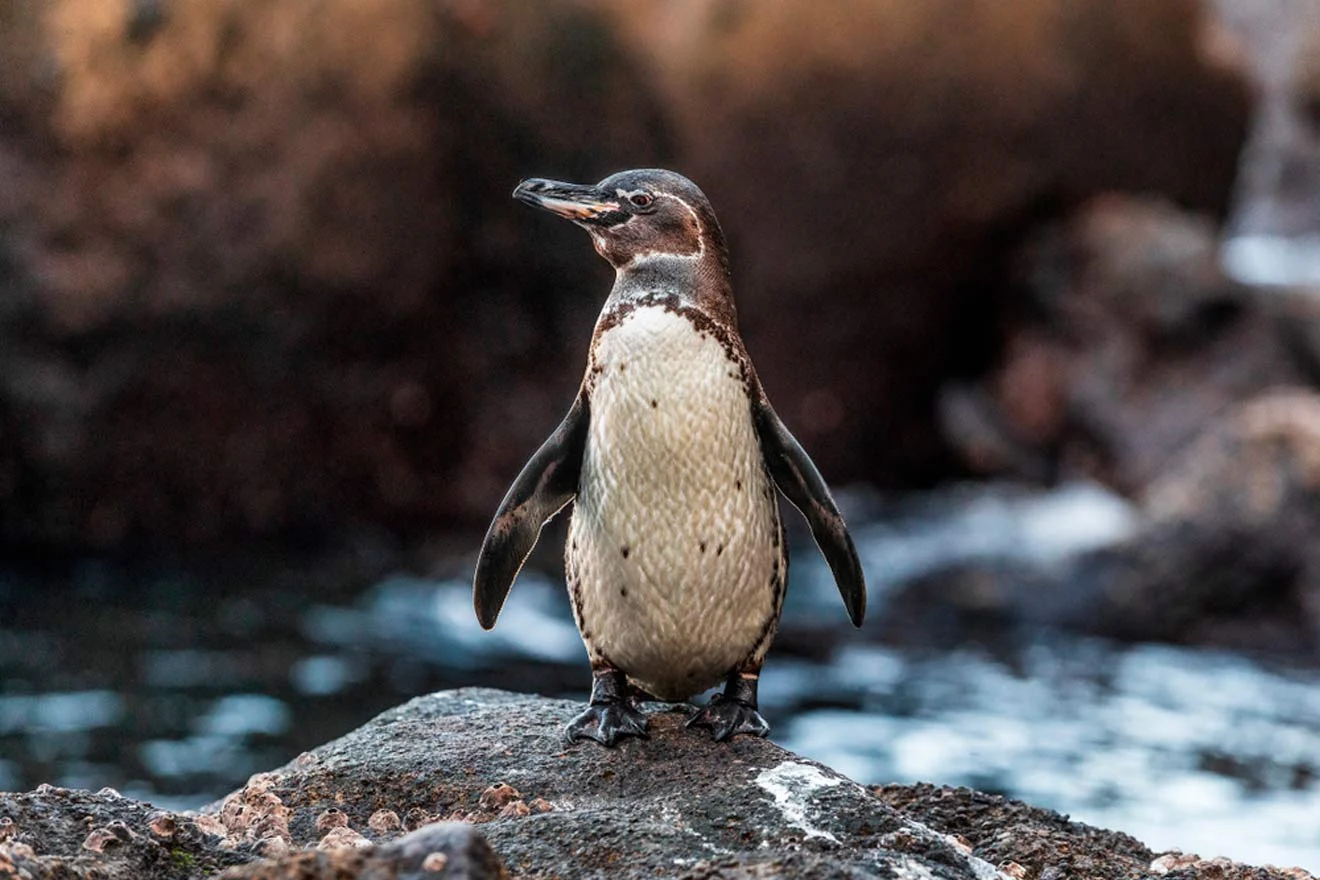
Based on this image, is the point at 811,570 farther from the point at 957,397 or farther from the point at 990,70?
the point at 990,70

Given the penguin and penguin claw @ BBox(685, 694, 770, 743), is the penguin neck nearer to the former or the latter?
the penguin

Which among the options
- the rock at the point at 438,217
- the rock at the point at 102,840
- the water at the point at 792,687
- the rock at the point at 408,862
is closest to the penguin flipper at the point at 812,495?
the rock at the point at 102,840

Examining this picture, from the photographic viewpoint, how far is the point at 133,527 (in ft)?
30.9

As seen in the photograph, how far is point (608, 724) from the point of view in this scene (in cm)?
355

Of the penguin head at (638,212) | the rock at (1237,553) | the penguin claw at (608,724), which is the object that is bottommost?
the penguin claw at (608,724)

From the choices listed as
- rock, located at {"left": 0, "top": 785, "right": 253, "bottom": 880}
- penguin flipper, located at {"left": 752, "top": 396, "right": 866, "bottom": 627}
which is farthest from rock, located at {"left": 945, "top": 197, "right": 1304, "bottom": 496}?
rock, located at {"left": 0, "top": 785, "right": 253, "bottom": 880}

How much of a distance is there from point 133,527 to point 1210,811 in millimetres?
6049

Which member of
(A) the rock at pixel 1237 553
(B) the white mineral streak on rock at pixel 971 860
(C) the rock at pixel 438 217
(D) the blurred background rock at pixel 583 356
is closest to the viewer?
(B) the white mineral streak on rock at pixel 971 860

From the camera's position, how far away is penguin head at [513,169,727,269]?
3.65m

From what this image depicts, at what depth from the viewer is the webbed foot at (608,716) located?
11.6 feet

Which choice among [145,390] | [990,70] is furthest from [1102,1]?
[145,390]

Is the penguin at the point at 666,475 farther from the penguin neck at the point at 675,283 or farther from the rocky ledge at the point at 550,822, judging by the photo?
the rocky ledge at the point at 550,822

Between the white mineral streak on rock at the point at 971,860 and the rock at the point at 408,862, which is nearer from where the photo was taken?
the rock at the point at 408,862

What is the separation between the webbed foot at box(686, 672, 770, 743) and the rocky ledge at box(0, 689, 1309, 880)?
5 cm
